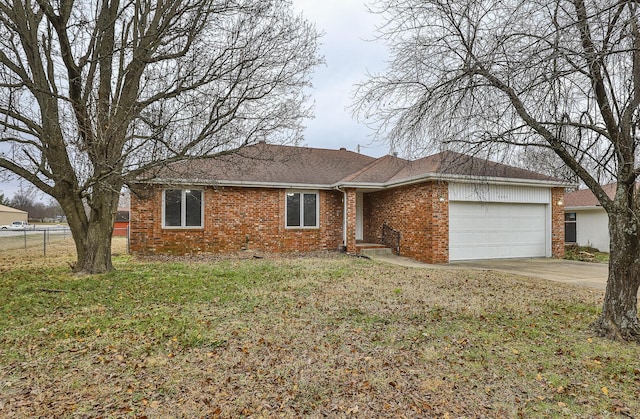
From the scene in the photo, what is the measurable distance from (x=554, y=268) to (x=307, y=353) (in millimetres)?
9285

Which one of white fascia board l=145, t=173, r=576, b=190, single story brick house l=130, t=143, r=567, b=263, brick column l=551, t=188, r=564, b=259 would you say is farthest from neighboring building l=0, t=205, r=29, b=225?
brick column l=551, t=188, r=564, b=259

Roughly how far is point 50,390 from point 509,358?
454 centimetres

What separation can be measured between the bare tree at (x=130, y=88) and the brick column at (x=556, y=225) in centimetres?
989

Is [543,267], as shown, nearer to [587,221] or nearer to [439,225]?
[439,225]

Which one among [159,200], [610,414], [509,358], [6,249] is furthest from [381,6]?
[6,249]

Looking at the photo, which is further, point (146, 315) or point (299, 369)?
point (146, 315)

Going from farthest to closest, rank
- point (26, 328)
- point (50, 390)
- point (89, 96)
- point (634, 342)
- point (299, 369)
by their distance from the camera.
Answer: point (89, 96), point (26, 328), point (634, 342), point (299, 369), point (50, 390)

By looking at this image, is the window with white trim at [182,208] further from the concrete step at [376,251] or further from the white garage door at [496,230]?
the white garage door at [496,230]

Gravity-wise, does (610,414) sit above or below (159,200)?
below

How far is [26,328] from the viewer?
15.6 ft

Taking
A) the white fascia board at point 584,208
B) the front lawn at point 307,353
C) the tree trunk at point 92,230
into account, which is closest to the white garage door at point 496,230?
the white fascia board at point 584,208

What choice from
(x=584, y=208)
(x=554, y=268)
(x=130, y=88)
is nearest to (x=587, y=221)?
(x=584, y=208)

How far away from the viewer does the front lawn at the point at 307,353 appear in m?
2.97

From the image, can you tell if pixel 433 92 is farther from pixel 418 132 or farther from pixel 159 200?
pixel 159 200
